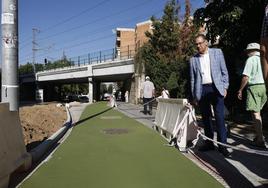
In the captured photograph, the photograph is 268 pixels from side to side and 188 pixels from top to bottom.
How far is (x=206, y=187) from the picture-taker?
17.4 feet

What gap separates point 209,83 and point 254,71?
1.01 metres

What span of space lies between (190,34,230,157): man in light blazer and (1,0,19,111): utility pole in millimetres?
3459

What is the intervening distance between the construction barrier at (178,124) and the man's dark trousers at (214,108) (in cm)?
59

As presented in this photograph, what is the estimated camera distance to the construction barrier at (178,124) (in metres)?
8.14

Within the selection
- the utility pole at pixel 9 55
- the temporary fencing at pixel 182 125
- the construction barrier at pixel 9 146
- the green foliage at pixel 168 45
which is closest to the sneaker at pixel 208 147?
the temporary fencing at pixel 182 125

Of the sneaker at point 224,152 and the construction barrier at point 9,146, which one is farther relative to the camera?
the sneaker at point 224,152

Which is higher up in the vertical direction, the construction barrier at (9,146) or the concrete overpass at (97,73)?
the concrete overpass at (97,73)

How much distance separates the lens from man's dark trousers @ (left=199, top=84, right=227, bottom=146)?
7168 mm

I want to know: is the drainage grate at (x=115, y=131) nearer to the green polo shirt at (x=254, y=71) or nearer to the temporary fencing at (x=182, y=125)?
the temporary fencing at (x=182, y=125)

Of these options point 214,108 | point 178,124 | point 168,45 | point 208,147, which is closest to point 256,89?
point 214,108

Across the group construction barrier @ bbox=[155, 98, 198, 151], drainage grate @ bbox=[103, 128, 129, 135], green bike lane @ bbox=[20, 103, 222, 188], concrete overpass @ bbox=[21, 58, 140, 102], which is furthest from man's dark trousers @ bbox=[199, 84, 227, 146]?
concrete overpass @ bbox=[21, 58, 140, 102]

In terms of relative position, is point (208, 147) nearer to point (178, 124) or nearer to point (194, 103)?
point (194, 103)

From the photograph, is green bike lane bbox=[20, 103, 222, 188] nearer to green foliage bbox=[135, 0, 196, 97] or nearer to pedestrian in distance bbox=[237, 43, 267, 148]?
pedestrian in distance bbox=[237, 43, 267, 148]

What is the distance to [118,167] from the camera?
6.59 meters
